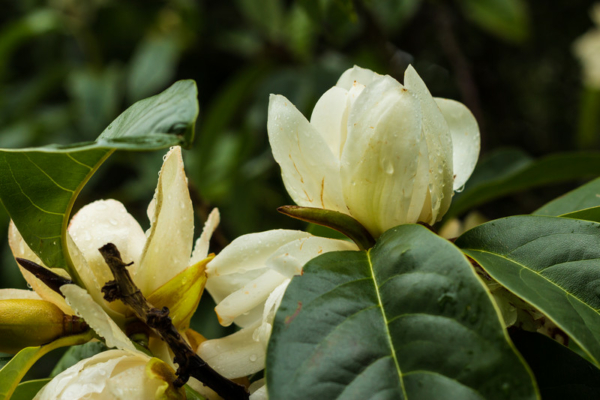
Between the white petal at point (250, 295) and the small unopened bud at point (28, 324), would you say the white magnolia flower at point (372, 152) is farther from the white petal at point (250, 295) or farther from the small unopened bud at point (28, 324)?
the small unopened bud at point (28, 324)

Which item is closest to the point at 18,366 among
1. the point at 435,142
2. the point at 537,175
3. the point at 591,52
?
the point at 435,142

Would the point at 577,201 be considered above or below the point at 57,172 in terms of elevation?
below

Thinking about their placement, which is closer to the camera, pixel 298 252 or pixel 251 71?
pixel 298 252

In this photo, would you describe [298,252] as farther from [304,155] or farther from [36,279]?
[36,279]

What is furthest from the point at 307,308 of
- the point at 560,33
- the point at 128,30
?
the point at 560,33

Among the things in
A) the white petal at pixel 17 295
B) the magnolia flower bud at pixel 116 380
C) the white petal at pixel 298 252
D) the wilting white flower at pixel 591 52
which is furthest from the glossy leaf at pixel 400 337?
the wilting white flower at pixel 591 52
